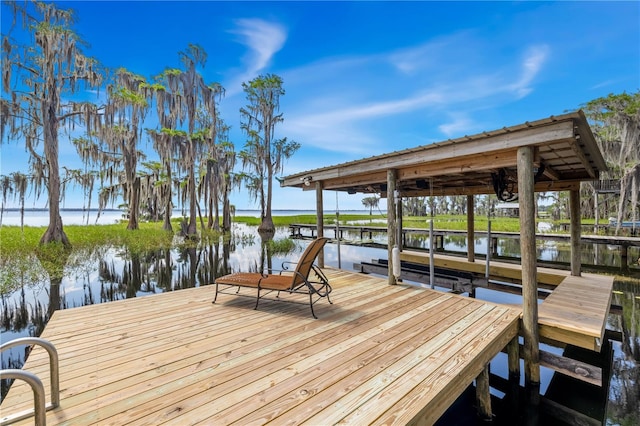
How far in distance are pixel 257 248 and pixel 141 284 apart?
7.35 m

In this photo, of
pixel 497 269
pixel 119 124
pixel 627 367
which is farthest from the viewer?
pixel 119 124

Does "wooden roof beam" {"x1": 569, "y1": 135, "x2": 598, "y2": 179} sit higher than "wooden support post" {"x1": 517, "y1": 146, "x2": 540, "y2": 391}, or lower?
higher

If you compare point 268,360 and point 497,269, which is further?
point 497,269

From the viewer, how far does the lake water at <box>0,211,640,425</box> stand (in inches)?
160

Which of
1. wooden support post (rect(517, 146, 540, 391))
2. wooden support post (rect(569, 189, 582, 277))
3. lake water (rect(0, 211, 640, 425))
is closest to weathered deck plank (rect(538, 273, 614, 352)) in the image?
wooden support post (rect(517, 146, 540, 391))

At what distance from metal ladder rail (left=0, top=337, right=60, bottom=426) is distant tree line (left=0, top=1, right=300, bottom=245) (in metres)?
14.0

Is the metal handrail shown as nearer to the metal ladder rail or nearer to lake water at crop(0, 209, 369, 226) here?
the metal ladder rail

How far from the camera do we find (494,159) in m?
4.17

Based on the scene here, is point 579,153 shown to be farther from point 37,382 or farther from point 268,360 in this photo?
point 37,382

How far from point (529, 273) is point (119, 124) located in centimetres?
2182

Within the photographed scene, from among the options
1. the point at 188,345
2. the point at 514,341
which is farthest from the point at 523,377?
the point at 188,345

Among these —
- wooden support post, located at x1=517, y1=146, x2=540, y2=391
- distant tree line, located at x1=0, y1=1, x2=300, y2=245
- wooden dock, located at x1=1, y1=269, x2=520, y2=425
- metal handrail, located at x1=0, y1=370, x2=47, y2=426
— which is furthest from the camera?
distant tree line, located at x1=0, y1=1, x2=300, y2=245

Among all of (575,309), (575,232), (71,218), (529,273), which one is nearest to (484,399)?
(529,273)

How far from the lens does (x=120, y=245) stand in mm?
14547
